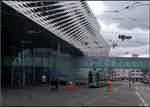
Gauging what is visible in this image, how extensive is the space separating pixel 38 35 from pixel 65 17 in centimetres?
559

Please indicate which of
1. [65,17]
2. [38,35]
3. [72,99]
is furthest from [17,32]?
[72,99]

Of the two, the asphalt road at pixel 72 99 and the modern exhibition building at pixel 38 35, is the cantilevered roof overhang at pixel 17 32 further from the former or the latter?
the asphalt road at pixel 72 99

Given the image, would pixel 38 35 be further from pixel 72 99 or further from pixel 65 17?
pixel 72 99

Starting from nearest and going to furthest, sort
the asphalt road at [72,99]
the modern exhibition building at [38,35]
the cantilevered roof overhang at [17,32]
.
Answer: the asphalt road at [72,99] < the cantilevered roof overhang at [17,32] < the modern exhibition building at [38,35]

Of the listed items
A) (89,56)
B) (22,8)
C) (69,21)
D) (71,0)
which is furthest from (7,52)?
(89,56)

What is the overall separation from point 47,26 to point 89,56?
36.5 meters

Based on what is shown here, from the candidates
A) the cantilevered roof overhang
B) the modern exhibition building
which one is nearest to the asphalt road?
the cantilevered roof overhang

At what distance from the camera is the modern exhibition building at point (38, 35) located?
2918 centimetres

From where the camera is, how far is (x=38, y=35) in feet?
131

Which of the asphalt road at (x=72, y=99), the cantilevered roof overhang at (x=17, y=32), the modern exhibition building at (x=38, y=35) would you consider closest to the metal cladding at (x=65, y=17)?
the modern exhibition building at (x=38, y=35)

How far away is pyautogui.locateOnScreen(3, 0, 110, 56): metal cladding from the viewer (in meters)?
28.5

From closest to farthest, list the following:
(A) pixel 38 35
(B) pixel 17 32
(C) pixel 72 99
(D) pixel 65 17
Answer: (C) pixel 72 99, (B) pixel 17 32, (A) pixel 38 35, (D) pixel 65 17

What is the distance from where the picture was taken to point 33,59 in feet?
158

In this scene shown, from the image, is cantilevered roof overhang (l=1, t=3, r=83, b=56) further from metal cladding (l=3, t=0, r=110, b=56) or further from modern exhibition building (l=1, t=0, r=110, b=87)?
metal cladding (l=3, t=0, r=110, b=56)
